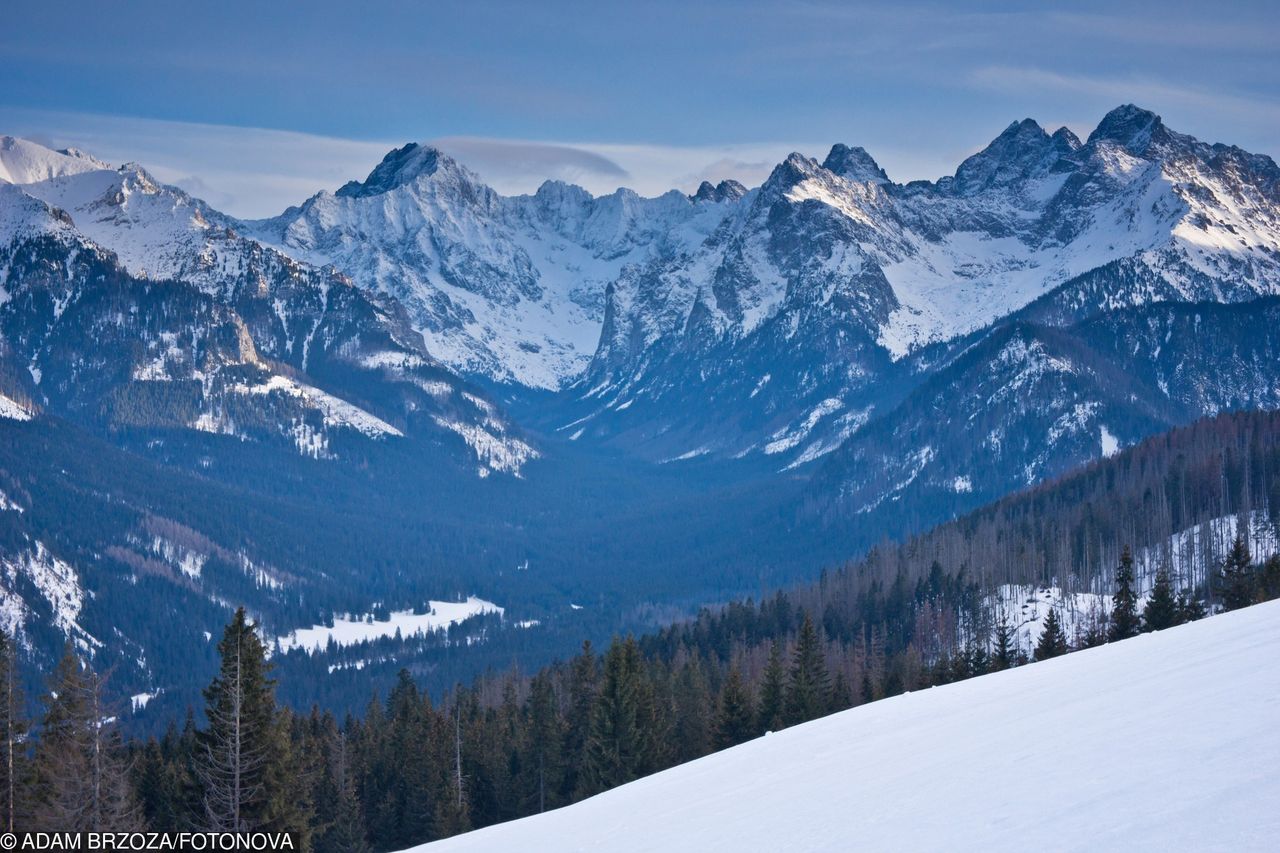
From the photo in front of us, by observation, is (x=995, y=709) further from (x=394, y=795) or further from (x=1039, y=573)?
(x=1039, y=573)

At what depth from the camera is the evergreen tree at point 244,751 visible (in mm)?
43000

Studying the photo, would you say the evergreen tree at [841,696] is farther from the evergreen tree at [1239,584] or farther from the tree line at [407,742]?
the evergreen tree at [1239,584]

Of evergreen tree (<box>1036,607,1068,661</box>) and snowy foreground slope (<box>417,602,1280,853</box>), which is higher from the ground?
snowy foreground slope (<box>417,602,1280,853</box>)

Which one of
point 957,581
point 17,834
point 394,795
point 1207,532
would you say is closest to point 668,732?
point 394,795

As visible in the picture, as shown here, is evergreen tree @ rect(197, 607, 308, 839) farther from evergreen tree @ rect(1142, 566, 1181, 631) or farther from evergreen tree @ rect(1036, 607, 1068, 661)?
evergreen tree @ rect(1036, 607, 1068, 661)

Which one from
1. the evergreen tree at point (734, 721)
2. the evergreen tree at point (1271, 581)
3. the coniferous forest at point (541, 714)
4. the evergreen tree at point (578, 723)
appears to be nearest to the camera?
the coniferous forest at point (541, 714)

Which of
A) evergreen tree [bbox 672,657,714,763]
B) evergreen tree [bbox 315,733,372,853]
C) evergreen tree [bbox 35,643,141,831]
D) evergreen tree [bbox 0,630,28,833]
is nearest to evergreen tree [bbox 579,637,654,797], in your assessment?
evergreen tree [bbox 672,657,714,763]

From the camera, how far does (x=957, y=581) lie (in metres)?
142

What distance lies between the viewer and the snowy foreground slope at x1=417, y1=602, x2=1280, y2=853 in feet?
75.2

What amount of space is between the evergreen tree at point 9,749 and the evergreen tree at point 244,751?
21.8 feet

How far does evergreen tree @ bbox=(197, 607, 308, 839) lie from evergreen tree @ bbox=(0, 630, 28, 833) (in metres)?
6.65

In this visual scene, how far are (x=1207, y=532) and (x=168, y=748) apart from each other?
120m

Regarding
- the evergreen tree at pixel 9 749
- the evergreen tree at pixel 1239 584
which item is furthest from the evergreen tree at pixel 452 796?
the evergreen tree at pixel 1239 584

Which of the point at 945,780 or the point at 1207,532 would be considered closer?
the point at 945,780
